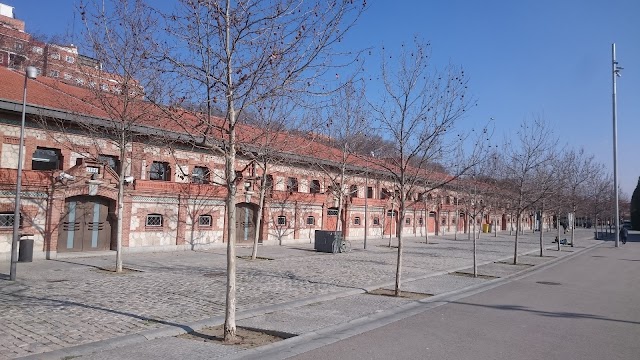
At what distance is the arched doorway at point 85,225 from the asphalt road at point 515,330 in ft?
51.3

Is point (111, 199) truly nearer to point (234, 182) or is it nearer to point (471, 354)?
point (234, 182)

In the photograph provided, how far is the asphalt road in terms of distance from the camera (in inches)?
279

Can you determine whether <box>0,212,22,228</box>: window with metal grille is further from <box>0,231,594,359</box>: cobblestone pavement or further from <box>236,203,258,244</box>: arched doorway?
<box>236,203,258,244</box>: arched doorway

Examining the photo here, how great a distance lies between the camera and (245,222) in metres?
28.7

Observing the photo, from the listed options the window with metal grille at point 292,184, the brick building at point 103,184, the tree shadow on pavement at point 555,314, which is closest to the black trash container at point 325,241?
the brick building at point 103,184

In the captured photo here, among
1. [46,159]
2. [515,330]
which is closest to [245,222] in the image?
[46,159]

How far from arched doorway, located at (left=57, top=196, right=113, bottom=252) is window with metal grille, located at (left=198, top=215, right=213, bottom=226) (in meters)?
4.80

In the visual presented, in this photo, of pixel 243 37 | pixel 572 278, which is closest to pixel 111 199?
pixel 243 37

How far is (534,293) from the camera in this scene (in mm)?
13508

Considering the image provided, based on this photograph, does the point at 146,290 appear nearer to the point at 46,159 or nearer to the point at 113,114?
the point at 113,114

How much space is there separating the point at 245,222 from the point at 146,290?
662 inches

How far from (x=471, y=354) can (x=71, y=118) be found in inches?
652

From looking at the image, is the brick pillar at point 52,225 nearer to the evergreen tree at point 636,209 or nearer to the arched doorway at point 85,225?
the arched doorway at point 85,225

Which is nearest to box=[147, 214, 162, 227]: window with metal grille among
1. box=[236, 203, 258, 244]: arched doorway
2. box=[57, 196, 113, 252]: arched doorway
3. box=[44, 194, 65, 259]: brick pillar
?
box=[57, 196, 113, 252]: arched doorway
